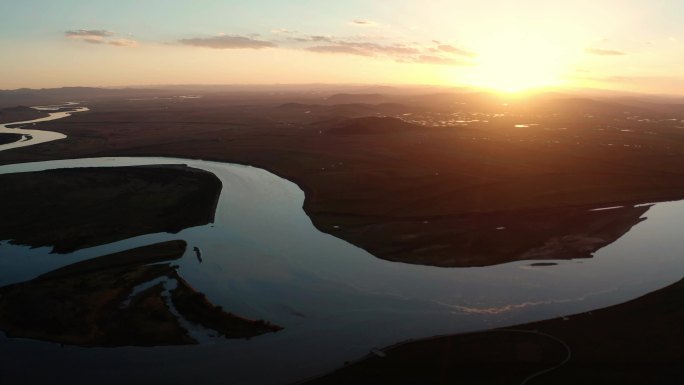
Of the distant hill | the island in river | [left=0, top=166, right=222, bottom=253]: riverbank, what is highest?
the distant hill

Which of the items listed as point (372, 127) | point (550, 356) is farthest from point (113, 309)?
point (372, 127)

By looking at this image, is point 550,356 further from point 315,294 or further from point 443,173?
point 443,173

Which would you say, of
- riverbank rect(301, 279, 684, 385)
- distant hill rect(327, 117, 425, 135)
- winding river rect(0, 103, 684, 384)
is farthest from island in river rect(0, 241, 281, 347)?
distant hill rect(327, 117, 425, 135)

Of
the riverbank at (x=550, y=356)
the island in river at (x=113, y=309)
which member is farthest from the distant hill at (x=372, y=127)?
the riverbank at (x=550, y=356)

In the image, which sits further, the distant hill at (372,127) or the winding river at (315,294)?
the distant hill at (372,127)

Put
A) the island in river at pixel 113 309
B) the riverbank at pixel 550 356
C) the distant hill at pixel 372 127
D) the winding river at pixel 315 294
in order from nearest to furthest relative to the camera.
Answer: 1. the riverbank at pixel 550 356
2. the winding river at pixel 315 294
3. the island in river at pixel 113 309
4. the distant hill at pixel 372 127

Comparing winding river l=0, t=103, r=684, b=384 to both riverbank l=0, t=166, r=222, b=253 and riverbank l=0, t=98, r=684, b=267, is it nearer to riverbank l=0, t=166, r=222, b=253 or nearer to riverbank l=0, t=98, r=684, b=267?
riverbank l=0, t=166, r=222, b=253

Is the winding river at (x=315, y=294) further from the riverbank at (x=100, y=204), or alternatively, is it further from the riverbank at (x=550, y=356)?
the riverbank at (x=100, y=204)
